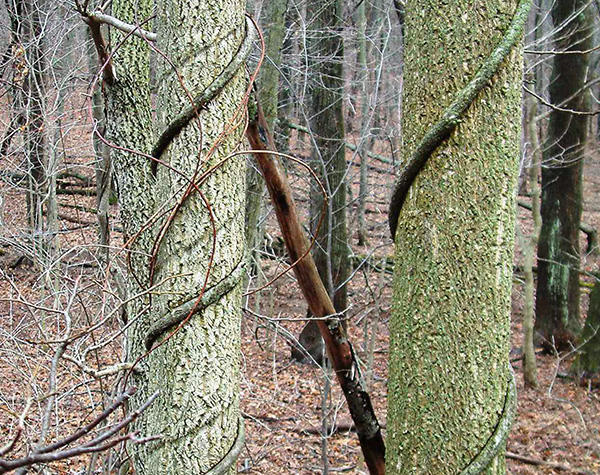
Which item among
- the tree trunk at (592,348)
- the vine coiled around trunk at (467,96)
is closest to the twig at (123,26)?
the vine coiled around trunk at (467,96)

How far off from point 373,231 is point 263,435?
9.37 m

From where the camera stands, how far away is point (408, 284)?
1.76m

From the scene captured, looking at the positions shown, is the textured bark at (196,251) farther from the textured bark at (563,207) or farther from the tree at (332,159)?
the textured bark at (563,207)

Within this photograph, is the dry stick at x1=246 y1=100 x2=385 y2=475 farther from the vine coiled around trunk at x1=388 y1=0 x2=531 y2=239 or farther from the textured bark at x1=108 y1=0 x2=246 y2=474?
the vine coiled around trunk at x1=388 y1=0 x2=531 y2=239

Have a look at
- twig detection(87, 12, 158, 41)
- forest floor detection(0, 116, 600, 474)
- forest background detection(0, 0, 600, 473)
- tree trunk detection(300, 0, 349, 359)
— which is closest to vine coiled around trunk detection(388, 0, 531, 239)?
twig detection(87, 12, 158, 41)

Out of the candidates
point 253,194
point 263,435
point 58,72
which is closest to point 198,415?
point 263,435

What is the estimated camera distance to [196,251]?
1970 mm

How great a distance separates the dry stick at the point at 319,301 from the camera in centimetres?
265

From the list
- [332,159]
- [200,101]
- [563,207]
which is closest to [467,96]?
[200,101]

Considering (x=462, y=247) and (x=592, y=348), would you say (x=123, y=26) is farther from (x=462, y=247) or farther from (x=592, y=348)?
(x=592, y=348)

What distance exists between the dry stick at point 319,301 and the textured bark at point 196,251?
0.50 metres

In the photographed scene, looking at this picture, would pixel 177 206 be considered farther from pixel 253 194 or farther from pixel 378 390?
pixel 378 390

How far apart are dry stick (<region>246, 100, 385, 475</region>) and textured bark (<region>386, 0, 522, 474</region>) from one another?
1.00 metres

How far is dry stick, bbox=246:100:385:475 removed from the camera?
2650mm
